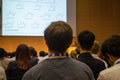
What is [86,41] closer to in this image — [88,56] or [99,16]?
[88,56]

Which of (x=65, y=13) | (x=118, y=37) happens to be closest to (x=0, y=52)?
(x=118, y=37)

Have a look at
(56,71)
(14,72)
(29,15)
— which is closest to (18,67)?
(14,72)

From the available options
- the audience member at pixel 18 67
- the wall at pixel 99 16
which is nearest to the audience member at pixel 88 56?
the audience member at pixel 18 67

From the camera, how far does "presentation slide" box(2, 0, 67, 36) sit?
26.9 feet

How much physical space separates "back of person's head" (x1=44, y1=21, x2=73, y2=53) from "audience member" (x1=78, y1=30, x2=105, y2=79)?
1.22m

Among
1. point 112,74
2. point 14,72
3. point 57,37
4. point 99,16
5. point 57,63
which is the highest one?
point 99,16

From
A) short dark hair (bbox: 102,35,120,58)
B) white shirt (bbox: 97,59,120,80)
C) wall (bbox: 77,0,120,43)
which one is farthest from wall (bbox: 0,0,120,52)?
white shirt (bbox: 97,59,120,80)

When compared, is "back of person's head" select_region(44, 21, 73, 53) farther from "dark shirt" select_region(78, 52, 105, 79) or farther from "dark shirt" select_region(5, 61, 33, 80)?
"dark shirt" select_region(5, 61, 33, 80)

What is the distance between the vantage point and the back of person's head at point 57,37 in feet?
5.92

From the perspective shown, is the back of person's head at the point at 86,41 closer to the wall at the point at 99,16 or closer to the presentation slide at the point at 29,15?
the presentation slide at the point at 29,15

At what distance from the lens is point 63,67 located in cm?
181

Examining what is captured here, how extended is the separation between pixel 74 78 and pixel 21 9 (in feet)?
22.0

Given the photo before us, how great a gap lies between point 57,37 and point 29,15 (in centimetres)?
667

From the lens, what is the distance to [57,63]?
1.80 metres
